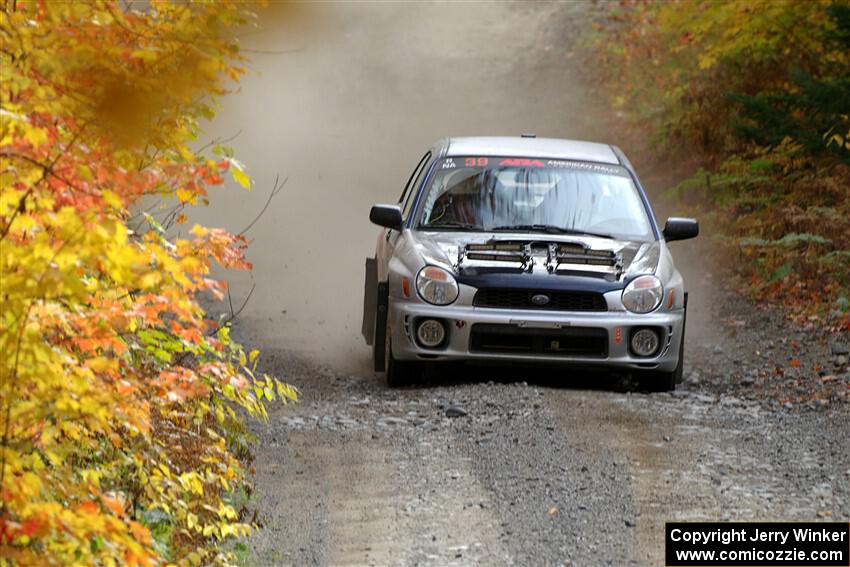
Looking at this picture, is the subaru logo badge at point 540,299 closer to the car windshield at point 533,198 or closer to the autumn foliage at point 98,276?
the car windshield at point 533,198

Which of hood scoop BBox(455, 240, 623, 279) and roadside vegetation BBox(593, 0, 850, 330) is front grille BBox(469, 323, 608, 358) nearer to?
hood scoop BBox(455, 240, 623, 279)

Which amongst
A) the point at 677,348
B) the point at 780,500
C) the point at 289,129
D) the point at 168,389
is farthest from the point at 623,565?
the point at 289,129

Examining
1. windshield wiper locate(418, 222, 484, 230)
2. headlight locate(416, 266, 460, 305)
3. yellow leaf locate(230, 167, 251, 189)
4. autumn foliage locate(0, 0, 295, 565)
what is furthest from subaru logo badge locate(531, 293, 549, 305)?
yellow leaf locate(230, 167, 251, 189)

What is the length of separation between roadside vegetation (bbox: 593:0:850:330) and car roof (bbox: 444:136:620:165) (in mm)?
3476

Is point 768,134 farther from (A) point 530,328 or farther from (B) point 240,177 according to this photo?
(B) point 240,177

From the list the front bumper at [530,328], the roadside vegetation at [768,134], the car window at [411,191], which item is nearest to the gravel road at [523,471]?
the front bumper at [530,328]

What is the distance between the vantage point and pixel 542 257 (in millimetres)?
10062

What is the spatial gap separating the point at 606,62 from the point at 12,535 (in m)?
26.9

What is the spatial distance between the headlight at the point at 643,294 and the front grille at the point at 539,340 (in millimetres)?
293

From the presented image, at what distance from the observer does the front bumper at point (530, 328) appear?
9805mm

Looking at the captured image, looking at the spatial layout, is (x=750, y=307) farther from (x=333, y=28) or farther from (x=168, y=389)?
(x=333, y=28)

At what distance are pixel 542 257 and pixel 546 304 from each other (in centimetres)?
40

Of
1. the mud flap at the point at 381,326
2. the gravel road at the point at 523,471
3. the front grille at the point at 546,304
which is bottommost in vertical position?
the gravel road at the point at 523,471

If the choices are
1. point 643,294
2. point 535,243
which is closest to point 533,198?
point 535,243
